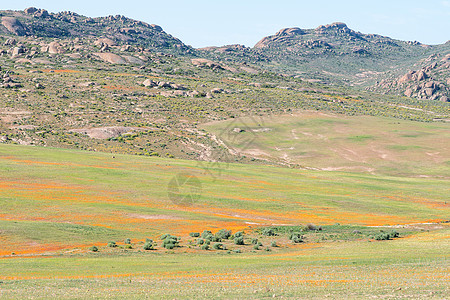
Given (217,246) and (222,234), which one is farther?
(222,234)

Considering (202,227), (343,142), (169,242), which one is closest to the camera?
(169,242)

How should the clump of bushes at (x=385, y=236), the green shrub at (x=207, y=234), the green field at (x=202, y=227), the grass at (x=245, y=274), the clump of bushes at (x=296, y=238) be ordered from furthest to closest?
the clump of bushes at (x=385, y=236) → the clump of bushes at (x=296, y=238) → the green shrub at (x=207, y=234) → the green field at (x=202, y=227) → the grass at (x=245, y=274)

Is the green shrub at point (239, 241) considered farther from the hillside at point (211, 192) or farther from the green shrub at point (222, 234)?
the green shrub at point (222, 234)

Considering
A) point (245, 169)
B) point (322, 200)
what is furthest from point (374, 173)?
point (322, 200)

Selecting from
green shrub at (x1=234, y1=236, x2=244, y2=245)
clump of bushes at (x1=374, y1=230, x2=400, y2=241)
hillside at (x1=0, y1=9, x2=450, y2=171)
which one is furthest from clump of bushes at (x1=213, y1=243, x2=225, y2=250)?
hillside at (x1=0, y1=9, x2=450, y2=171)

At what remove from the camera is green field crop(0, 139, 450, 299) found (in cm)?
2066

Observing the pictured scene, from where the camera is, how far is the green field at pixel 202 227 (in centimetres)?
2066

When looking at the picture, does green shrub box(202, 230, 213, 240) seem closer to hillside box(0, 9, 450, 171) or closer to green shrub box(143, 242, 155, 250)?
green shrub box(143, 242, 155, 250)

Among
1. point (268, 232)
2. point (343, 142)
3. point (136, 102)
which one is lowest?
point (268, 232)

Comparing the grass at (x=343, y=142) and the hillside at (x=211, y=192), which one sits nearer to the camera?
the hillside at (x=211, y=192)

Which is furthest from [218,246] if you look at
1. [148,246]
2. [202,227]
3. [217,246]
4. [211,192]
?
[211,192]

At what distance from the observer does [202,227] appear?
40406 millimetres

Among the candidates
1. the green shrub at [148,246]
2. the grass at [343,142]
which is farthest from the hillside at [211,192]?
the grass at [343,142]

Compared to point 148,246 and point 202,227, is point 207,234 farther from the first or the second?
point 148,246
